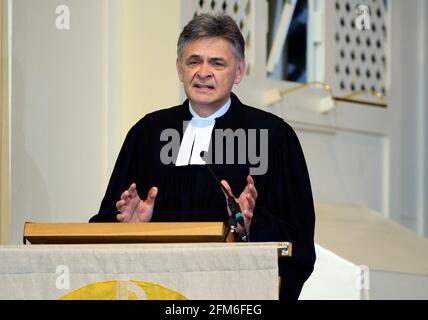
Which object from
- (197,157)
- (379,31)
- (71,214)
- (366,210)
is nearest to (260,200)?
(197,157)

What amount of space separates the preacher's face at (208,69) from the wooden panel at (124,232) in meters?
0.94

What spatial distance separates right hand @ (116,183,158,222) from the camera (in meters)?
3.61

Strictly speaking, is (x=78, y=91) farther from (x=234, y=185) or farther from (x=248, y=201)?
(x=248, y=201)

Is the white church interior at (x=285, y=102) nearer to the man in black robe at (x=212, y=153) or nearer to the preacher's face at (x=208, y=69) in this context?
the man in black robe at (x=212, y=153)

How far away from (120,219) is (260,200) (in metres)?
0.66

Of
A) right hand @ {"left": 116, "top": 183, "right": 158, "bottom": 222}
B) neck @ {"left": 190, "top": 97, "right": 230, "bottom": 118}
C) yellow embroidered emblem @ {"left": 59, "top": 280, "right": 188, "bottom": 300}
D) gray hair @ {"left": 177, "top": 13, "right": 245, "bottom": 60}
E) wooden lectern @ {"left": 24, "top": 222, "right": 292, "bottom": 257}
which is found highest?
gray hair @ {"left": 177, "top": 13, "right": 245, "bottom": 60}

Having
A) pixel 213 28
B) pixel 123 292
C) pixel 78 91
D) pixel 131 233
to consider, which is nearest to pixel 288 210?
pixel 213 28

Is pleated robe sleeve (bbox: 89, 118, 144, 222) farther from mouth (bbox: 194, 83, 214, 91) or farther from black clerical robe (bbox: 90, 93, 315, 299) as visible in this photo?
mouth (bbox: 194, 83, 214, 91)

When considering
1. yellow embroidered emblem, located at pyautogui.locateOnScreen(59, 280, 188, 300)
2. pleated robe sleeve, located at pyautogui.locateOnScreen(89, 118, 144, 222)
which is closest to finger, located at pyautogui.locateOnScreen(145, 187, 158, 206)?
pleated robe sleeve, located at pyautogui.locateOnScreen(89, 118, 144, 222)

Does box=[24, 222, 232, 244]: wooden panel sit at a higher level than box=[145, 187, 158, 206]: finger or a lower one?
lower

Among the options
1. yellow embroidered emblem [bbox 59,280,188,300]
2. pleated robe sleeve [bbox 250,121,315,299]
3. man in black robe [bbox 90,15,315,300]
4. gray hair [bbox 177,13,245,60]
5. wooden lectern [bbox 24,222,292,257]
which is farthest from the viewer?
gray hair [bbox 177,13,245,60]

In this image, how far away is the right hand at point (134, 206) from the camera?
11.8ft

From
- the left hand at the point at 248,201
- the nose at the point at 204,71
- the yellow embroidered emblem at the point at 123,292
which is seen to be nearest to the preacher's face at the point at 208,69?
the nose at the point at 204,71

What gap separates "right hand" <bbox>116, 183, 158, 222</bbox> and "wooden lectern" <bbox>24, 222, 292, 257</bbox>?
289 mm
